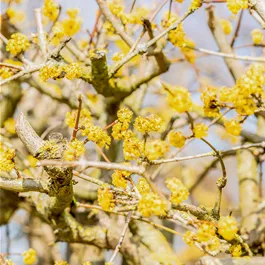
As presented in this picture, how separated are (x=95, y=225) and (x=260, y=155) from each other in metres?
1.34

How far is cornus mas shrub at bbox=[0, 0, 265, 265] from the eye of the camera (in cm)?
118

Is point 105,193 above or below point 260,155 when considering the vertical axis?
below

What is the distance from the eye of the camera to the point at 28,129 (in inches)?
60.4

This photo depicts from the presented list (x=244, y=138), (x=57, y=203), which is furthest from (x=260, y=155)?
(x=57, y=203)

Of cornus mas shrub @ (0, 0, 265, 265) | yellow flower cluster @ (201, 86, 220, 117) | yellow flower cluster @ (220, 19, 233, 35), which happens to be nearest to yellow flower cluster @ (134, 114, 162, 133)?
cornus mas shrub @ (0, 0, 265, 265)

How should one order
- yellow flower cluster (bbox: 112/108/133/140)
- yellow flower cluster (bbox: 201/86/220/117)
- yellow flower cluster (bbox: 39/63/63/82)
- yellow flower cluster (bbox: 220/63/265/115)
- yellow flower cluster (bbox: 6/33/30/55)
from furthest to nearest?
1. yellow flower cluster (bbox: 6/33/30/55)
2. yellow flower cluster (bbox: 39/63/63/82)
3. yellow flower cluster (bbox: 112/108/133/140)
4. yellow flower cluster (bbox: 201/86/220/117)
5. yellow flower cluster (bbox: 220/63/265/115)

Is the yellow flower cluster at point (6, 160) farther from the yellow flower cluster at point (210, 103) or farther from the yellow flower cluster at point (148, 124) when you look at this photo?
the yellow flower cluster at point (210, 103)

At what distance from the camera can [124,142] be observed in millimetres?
1365

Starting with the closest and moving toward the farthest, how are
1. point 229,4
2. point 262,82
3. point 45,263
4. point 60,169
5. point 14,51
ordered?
point 262,82 < point 60,169 < point 229,4 < point 14,51 < point 45,263

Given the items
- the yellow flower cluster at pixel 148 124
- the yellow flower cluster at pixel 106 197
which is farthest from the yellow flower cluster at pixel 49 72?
the yellow flower cluster at pixel 106 197

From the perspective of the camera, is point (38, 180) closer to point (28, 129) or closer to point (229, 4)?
point (28, 129)

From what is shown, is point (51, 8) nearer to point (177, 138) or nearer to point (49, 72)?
point (49, 72)

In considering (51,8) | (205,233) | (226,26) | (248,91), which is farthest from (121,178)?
(226,26)

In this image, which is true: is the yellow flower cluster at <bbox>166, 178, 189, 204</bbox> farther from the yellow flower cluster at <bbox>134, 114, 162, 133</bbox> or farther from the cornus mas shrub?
the yellow flower cluster at <bbox>134, 114, 162, 133</bbox>
